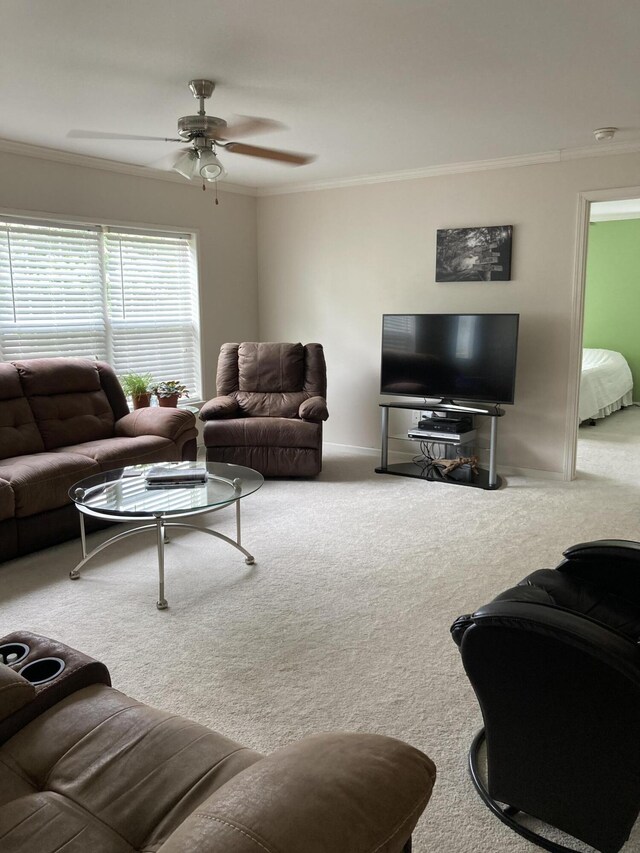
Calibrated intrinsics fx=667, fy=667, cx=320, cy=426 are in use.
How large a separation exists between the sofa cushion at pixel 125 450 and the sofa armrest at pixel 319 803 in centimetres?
326

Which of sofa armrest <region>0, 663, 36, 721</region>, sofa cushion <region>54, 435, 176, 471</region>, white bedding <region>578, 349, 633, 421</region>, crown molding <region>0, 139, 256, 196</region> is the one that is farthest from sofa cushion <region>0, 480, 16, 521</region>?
white bedding <region>578, 349, 633, 421</region>

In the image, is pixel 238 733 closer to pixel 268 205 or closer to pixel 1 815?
pixel 1 815

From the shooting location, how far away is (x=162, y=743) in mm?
1373

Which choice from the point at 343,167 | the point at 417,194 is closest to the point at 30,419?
the point at 343,167

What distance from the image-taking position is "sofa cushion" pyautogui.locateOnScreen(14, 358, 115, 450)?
4363 mm

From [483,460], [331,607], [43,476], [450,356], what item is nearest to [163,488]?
[43,476]

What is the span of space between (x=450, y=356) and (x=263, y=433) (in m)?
1.60

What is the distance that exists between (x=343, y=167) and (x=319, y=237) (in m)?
0.88

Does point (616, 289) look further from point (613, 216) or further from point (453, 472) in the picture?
point (453, 472)

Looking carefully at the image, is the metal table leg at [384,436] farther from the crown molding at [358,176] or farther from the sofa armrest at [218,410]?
the crown molding at [358,176]

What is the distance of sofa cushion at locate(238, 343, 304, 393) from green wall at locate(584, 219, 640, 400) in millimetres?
4926

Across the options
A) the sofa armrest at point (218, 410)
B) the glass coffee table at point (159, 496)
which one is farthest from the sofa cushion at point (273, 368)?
the glass coffee table at point (159, 496)

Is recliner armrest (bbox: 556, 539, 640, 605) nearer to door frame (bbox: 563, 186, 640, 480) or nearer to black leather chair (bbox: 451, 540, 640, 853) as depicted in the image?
black leather chair (bbox: 451, 540, 640, 853)

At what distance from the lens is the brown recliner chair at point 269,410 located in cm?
522
